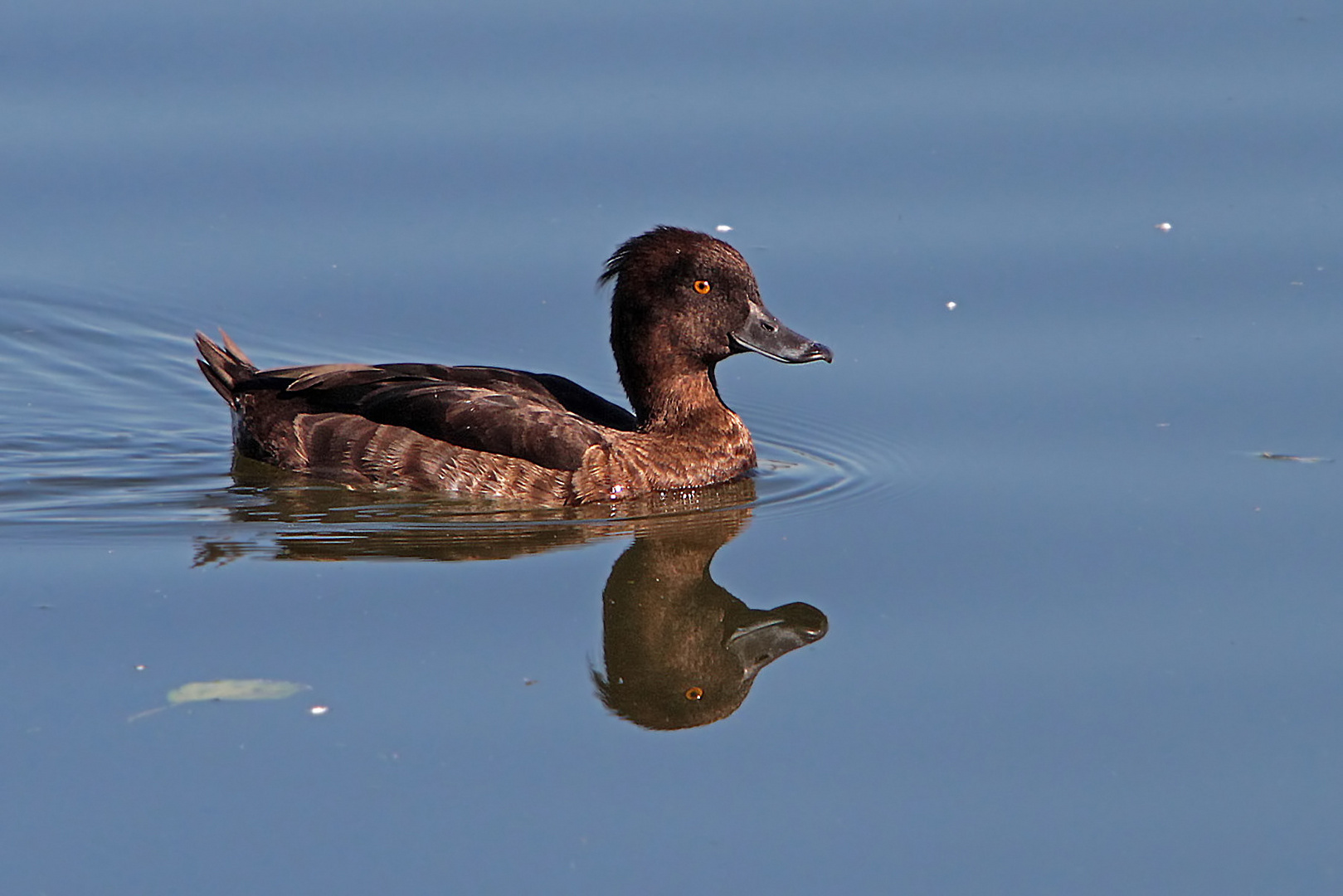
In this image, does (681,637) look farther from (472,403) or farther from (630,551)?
(472,403)

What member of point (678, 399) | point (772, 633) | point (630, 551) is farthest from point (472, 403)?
point (772, 633)

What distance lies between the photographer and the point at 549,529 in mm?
8750

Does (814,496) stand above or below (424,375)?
→ below

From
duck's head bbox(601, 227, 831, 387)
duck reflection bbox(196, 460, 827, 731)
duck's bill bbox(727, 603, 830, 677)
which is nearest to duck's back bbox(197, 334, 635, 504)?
duck reflection bbox(196, 460, 827, 731)

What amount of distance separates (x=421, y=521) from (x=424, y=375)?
3.38ft

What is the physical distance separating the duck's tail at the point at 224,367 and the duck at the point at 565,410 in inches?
0.4

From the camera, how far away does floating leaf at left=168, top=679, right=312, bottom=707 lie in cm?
641

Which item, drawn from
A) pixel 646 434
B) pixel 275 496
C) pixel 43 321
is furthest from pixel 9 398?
pixel 646 434

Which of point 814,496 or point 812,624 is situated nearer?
point 812,624

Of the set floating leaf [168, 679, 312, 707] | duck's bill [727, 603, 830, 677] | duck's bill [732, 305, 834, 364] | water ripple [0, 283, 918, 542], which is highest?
duck's bill [732, 305, 834, 364]

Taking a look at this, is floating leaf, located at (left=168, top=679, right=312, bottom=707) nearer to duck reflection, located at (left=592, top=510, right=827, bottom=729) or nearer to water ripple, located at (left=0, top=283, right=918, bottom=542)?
duck reflection, located at (left=592, top=510, right=827, bottom=729)

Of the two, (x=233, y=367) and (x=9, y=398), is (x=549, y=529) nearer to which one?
(x=233, y=367)

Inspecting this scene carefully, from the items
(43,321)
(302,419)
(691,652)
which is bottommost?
(691,652)

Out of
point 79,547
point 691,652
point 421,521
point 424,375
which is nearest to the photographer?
point 691,652
